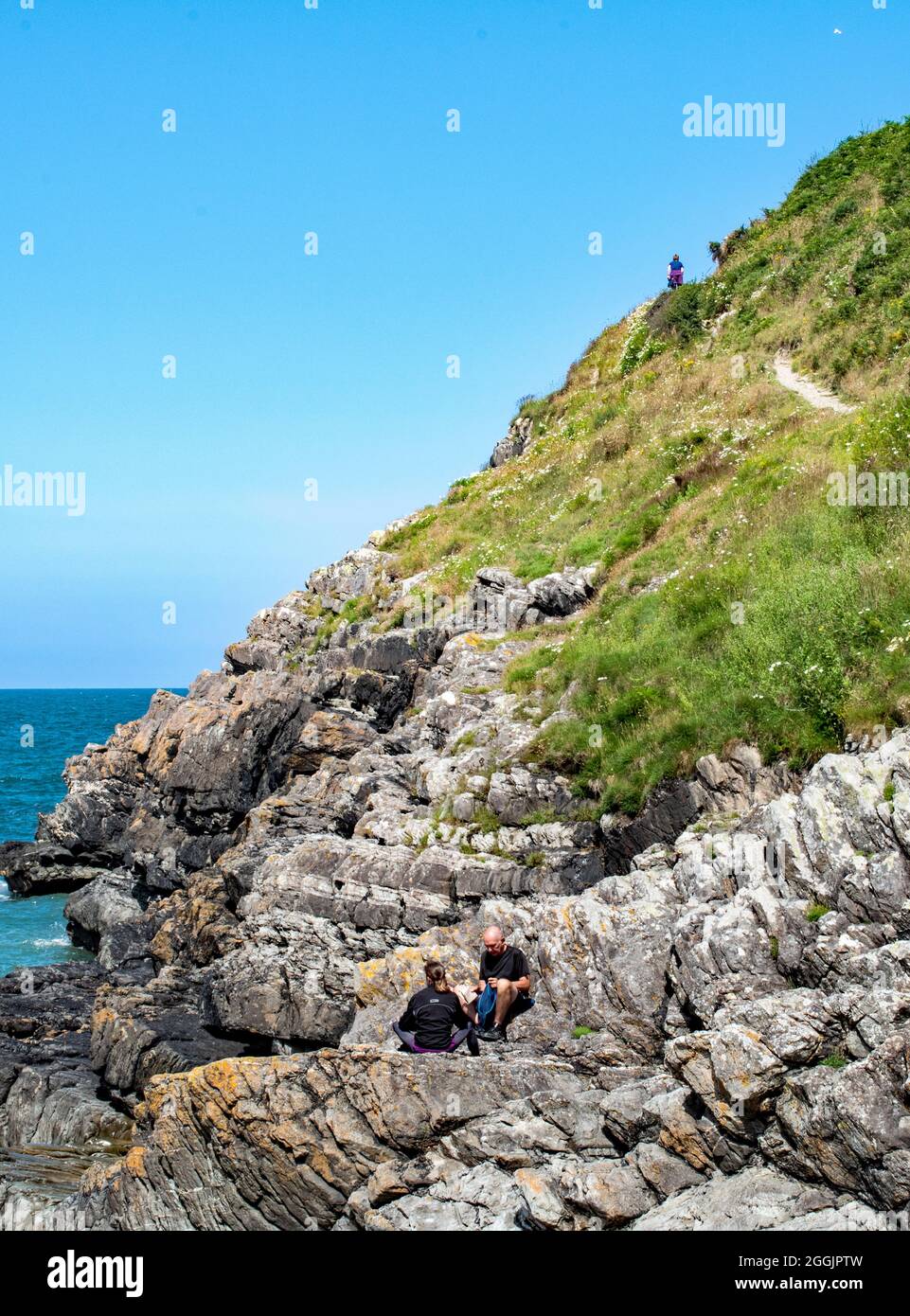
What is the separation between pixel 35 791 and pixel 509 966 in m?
56.4

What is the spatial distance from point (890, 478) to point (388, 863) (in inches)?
443

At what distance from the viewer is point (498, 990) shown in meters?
11.6

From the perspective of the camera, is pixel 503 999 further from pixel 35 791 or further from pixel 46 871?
pixel 35 791

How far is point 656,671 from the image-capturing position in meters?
18.5

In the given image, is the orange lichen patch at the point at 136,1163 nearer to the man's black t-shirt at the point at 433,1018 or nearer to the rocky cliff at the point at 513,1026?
the rocky cliff at the point at 513,1026

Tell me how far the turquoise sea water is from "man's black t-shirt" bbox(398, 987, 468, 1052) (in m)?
20.2

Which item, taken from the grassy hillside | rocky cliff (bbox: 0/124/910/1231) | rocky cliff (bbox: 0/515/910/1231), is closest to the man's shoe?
rocky cliff (bbox: 0/515/910/1231)

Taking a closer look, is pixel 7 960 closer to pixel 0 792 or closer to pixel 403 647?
pixel 403 647

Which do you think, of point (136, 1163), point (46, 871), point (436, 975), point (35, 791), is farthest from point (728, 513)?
point (35, 791)

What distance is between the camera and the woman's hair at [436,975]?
1115 centimetres

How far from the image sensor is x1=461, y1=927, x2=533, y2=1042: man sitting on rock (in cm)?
1160
